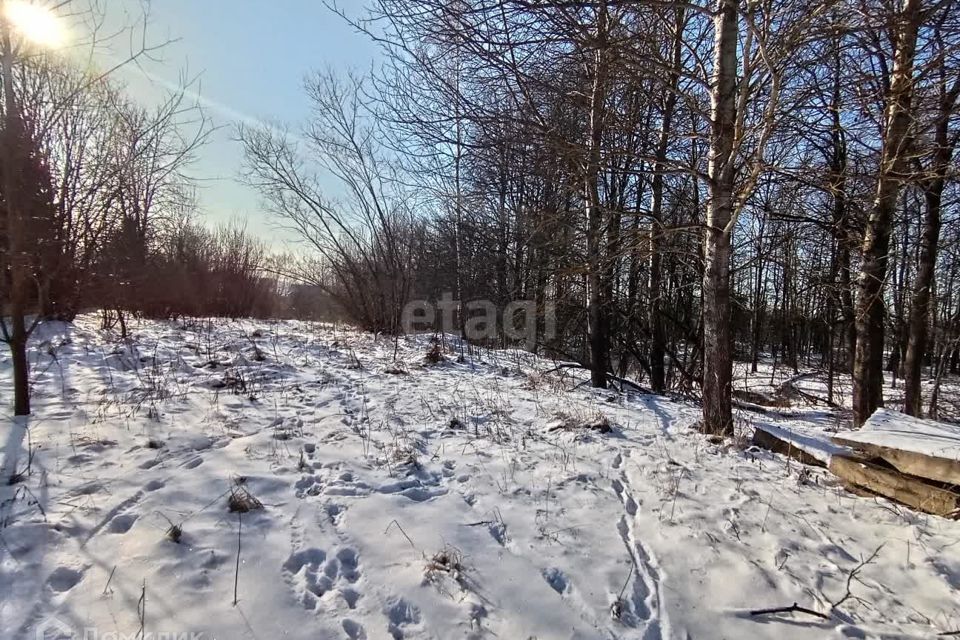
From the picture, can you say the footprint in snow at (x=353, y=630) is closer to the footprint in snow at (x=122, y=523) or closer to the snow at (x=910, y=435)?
the footprint in snow at (x=122, y=523)

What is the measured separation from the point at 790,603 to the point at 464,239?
13541mm

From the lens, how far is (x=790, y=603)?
1.90 metres

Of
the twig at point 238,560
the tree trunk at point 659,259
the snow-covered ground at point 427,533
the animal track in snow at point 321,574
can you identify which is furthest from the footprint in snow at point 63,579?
the tree trunk at point 659,259

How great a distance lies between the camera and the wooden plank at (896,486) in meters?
2.52

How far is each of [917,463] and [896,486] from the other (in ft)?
0.72

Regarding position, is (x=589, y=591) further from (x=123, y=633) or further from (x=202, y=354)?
(x=202, y=354)

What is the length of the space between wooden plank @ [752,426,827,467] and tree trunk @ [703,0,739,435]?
0.27m

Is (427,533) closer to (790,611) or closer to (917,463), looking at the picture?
(790,611)

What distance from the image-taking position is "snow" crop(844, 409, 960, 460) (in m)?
2.64

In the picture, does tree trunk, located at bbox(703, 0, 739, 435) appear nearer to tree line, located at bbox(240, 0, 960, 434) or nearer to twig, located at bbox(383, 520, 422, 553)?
tree line, located at bbox(240, 0, 960, 434)

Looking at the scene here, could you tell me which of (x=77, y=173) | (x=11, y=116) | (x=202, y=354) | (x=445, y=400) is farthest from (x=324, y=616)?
(x=77, y=173)

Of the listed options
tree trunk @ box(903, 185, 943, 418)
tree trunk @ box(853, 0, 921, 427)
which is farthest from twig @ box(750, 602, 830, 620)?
tree trunk @ box(903, 185, 943, 418)

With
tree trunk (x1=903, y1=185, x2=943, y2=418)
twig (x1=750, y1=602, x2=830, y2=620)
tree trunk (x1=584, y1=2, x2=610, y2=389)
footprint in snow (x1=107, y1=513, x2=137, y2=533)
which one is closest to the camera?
twig (x1=750, y1=602, x2=830, y2=620)

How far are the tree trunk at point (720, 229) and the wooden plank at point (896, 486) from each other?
1100mm
